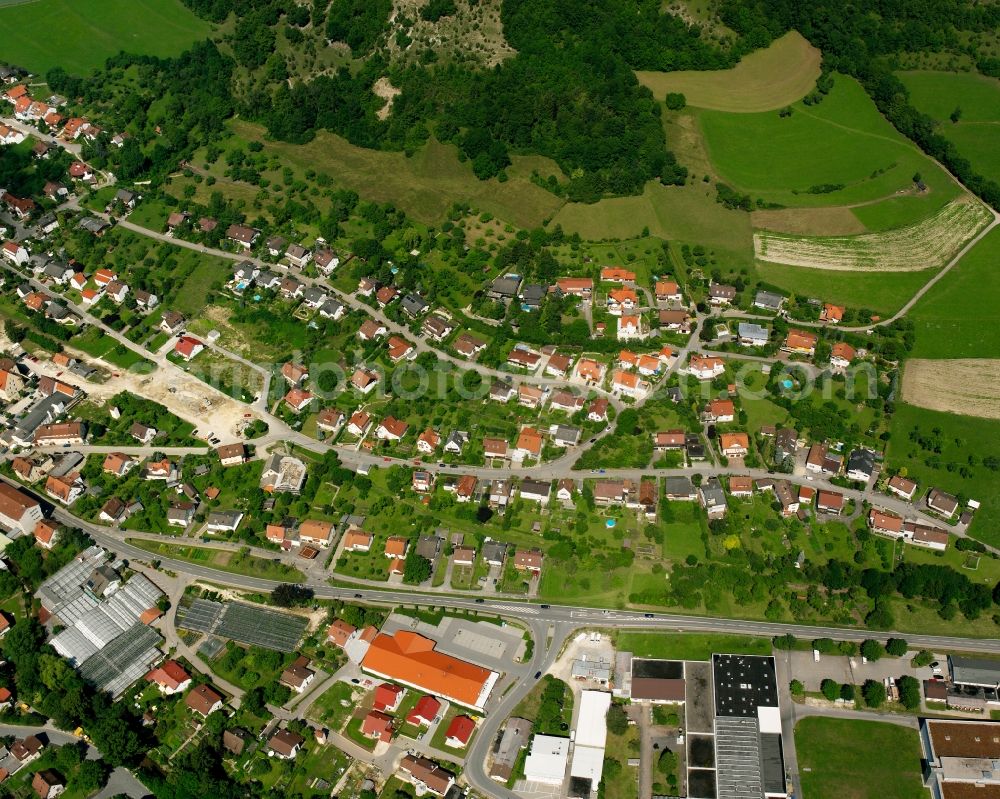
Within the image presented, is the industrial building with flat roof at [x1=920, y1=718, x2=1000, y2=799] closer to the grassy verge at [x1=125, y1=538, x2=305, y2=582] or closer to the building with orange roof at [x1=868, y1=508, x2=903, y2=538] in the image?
the building with orange roof at [x1=868, y1=508, x2=903, y2=538]

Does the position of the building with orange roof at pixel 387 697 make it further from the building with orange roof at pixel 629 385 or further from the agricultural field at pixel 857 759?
the building with orange roof at pixel 629 385

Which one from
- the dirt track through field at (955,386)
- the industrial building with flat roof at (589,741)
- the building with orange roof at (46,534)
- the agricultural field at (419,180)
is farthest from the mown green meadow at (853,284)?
the building with orange roof at (46,534)

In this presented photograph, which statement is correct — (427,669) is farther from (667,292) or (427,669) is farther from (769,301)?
(769,301)

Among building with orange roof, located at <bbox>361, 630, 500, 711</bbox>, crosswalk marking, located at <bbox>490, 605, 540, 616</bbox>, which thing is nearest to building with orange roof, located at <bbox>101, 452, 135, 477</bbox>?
building with orange roof, located at <bbox>361, 630, 500, 711</bbox>

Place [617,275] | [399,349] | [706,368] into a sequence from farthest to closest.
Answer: [617,275] → [399,349] → [706,368]

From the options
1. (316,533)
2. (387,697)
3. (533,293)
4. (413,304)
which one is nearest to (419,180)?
(413,304)

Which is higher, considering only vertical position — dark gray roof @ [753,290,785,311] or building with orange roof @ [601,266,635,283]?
dark gray roof @ [753,290,785,311]
